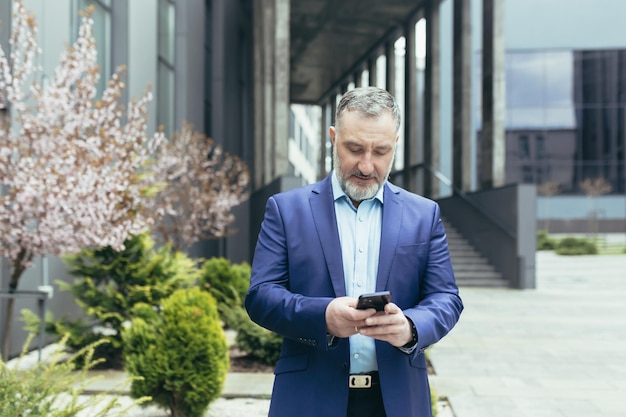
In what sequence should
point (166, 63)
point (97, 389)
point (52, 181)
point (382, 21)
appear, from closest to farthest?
point (52, 181)
point (97, 389)
point (166, 63)
point (382, 21)

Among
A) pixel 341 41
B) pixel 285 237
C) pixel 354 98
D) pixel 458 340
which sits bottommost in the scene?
pixel 458 340

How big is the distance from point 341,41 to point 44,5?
25.5 m

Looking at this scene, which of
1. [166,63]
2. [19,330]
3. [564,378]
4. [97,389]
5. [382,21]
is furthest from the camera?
[382,21]

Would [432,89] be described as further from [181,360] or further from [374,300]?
[374,300]

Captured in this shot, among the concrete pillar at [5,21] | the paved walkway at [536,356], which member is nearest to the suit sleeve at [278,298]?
the paved walkway at [536,356]

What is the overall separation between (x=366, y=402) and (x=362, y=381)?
0.08m

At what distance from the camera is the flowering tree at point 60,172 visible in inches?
283

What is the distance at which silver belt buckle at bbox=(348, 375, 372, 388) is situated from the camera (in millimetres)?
2504

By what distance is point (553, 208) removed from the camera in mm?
48125

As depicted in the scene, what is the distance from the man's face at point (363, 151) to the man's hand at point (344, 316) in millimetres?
436

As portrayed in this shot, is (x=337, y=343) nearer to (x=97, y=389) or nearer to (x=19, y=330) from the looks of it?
(x=97, y=389)

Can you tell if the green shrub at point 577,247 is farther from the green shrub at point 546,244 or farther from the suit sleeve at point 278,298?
the suit sleeve at point 278,298

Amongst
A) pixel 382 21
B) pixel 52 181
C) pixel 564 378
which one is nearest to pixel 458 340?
pixel 564 378

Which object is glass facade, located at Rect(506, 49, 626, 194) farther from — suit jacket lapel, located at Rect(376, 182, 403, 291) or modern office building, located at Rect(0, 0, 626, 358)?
suit jacket lapel, located at Rect(376, 182, 403, 291)
